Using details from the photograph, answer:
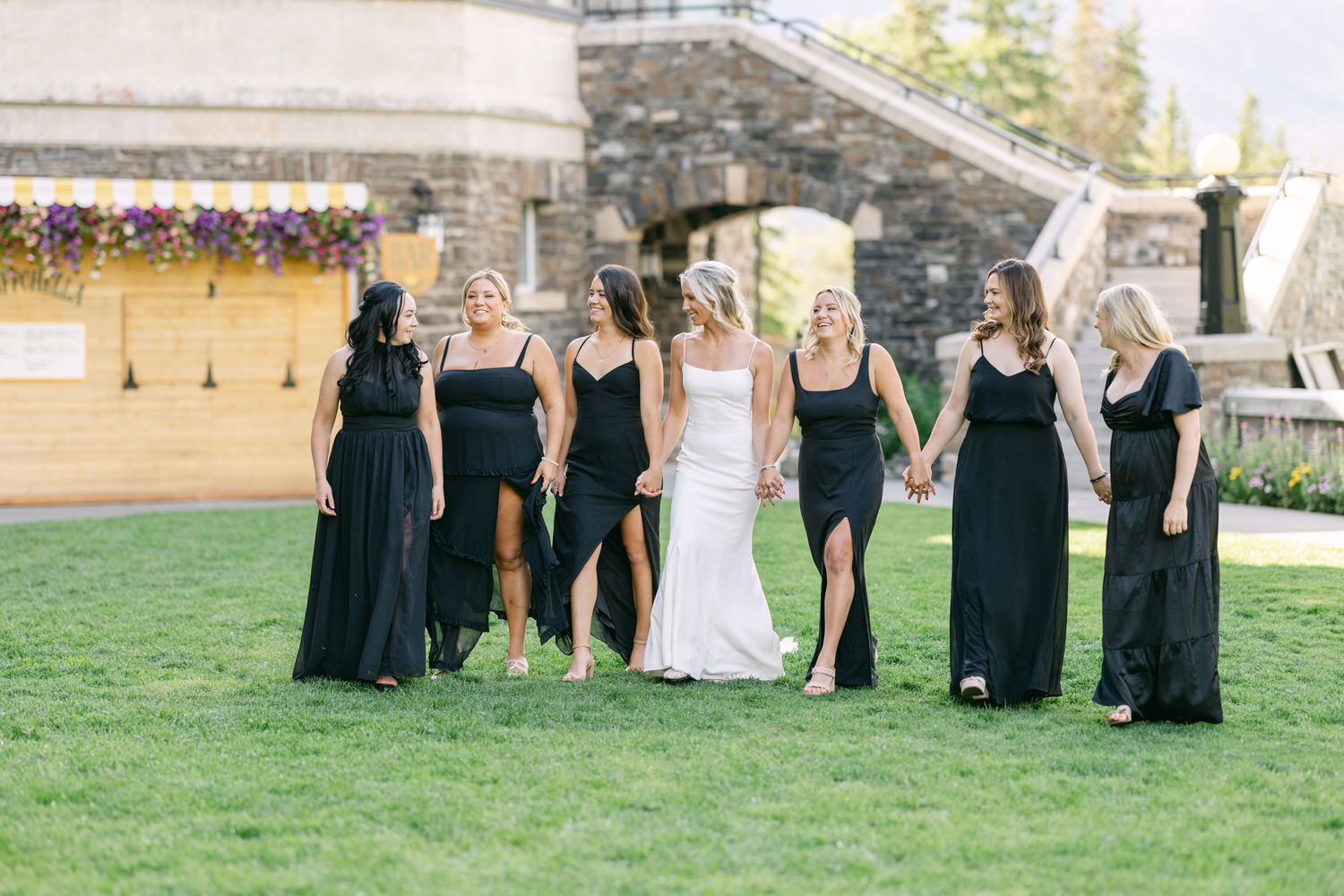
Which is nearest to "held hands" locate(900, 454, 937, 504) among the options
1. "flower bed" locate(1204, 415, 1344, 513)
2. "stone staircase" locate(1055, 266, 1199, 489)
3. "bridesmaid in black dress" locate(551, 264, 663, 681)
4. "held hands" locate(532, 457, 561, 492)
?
"bridesmaid in black dress" locate(551, 264, 663, 681)

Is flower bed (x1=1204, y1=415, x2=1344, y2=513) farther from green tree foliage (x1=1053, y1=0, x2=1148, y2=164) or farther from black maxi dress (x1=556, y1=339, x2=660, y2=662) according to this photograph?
green tree foliage (x1=1053, y1=0, x2=1148, y2=164)

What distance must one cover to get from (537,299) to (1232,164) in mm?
7600

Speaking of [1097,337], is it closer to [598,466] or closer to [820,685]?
[598,466]

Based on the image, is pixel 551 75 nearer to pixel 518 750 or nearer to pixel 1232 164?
pixel 1232 164

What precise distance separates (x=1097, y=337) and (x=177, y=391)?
9537 millimetres

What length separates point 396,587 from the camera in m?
6.30

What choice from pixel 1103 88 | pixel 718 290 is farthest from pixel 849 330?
pixel 1103 88

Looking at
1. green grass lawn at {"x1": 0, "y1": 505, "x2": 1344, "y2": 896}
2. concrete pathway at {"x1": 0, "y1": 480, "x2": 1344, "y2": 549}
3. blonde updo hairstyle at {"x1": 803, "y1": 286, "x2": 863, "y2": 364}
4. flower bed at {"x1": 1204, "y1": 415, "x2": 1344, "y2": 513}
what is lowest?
green grass lawn at {"x1": 0, "y1": 505, "x2": 1344, "y2": 896}

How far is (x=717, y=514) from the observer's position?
6473 mm

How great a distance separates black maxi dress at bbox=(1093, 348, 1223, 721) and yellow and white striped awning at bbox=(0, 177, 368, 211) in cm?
984

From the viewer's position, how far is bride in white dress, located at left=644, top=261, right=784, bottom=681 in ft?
21.1

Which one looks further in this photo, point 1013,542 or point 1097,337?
point 1097,337

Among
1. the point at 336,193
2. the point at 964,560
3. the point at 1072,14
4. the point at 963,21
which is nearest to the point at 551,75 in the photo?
the point at 336,193

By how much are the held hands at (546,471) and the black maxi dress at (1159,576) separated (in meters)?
2.42
